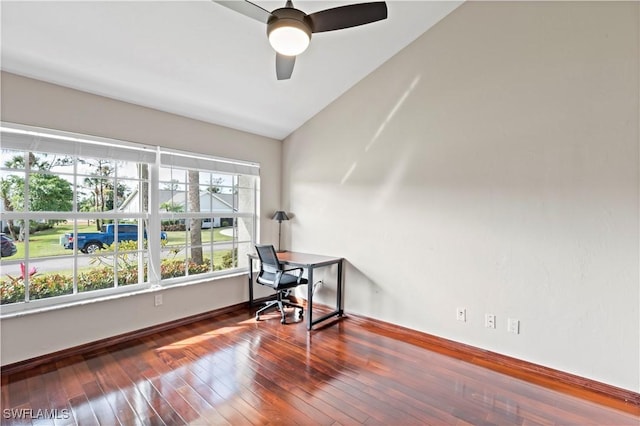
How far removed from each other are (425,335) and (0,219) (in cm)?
382

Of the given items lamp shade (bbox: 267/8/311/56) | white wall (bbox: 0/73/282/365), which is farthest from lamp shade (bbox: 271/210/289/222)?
lamp shade (bbox: 267/8/311/56)

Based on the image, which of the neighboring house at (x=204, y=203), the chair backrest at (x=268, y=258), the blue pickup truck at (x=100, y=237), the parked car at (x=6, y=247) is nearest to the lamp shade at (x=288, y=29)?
the chair backrest at (x=268, y=258)

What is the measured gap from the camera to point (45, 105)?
261 cm

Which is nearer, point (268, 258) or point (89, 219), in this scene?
point (89, 219)

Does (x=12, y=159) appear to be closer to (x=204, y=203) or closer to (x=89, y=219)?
(x=89, y=219)

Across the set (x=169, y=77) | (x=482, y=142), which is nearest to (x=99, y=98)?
(x=169, y=77)

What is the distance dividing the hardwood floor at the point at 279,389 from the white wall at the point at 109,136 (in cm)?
21

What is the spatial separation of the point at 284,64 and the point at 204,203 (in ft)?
7.12

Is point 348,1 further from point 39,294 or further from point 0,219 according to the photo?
point 39,294

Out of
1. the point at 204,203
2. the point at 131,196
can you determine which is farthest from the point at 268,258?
the point at 131,196

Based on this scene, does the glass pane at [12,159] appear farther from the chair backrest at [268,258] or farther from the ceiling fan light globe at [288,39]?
the ceiling fan light globe at [288,39]

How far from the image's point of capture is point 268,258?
11.8ft

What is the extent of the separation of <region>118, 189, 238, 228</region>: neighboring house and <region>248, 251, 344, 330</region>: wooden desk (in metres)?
0.62

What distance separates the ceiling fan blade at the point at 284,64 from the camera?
2.18m
